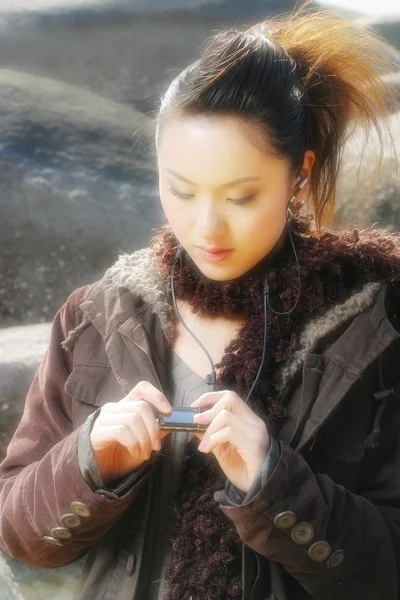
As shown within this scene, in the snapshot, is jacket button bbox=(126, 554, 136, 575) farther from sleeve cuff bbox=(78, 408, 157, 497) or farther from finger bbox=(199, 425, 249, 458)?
finger bbox=(199, 425, 249, 458)

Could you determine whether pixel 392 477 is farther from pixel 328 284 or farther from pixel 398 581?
pixel 328 284

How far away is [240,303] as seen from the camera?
1.54m

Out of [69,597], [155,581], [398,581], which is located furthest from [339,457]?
[69,597]

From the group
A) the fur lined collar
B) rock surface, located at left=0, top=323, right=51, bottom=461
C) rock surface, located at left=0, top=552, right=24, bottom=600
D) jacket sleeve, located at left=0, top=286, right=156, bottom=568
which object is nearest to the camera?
jacket sleeve, located at left=0, top=286, right=156, bottom=568

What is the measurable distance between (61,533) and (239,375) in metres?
0.42

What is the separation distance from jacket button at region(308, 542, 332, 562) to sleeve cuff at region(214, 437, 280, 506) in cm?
15

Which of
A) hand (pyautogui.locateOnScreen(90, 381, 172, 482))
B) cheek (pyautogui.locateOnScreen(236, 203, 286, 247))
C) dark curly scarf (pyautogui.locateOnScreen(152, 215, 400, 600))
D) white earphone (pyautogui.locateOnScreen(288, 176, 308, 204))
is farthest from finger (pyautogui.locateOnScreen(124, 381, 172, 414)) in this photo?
white earphone (pyautogui.locateOnScreen(288, 176, 308, 204))

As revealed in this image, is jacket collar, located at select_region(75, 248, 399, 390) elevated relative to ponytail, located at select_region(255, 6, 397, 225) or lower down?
lower down

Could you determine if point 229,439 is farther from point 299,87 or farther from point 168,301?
point 299,87

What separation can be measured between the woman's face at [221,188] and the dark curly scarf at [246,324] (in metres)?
0.11

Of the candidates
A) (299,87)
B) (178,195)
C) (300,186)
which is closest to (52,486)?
(178,195)

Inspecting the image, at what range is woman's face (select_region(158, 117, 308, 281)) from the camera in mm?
1346

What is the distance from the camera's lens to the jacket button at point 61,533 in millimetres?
1398

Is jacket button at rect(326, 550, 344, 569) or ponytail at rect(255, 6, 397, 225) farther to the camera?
ponytail at rect(255, 6, 397, 225)
